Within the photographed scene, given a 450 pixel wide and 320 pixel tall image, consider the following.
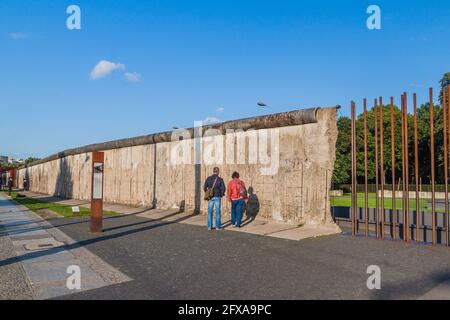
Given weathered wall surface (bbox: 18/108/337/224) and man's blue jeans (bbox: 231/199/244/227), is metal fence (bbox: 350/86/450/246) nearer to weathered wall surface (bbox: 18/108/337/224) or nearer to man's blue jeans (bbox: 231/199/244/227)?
weathered wall surface (bbox: 18/108/337/224)

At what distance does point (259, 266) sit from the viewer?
591 cm

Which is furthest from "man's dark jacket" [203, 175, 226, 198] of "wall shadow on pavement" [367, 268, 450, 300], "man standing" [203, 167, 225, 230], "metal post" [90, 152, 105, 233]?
"wall shadow on pavement" [367, 268, 450, 300]

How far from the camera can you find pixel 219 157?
1303 cm

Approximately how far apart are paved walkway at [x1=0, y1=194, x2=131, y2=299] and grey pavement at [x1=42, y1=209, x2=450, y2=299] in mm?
252

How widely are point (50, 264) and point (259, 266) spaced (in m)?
3.41

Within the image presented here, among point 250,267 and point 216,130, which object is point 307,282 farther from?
point 216,130

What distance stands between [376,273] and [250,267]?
6.11 ft

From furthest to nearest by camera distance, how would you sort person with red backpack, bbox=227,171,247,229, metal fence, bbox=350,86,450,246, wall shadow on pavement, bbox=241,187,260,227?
wall shadow on pavement, bbox=241,187,260,227, person with red backpack, bbox=227,171,247,229, metal fence, bbox=350,86,450,246

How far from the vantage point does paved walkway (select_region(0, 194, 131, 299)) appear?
484cm

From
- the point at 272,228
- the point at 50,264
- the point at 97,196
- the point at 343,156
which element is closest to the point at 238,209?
the point at 272,228

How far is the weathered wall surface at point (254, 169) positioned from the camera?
31.8 ft

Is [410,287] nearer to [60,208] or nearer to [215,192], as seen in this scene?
[215,192]

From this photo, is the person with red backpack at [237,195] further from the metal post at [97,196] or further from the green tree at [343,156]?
the green tree at [343,156]

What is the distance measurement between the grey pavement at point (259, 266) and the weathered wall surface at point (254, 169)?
1744 millimetres
